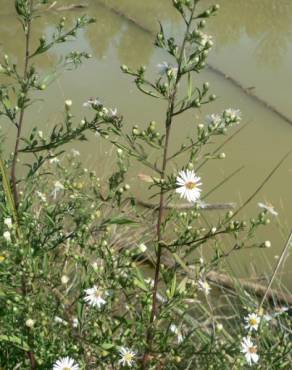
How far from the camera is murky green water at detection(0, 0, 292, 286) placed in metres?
3.95

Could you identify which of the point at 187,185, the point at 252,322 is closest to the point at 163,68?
the point at 187,185

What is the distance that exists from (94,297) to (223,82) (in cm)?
434

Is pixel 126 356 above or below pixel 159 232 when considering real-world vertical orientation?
below

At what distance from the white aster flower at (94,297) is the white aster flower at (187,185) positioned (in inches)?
11.8

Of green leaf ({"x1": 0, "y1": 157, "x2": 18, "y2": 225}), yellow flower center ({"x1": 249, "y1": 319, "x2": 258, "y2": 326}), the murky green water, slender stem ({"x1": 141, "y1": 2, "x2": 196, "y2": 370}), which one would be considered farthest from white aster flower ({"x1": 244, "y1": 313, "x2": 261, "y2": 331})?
the murky green water

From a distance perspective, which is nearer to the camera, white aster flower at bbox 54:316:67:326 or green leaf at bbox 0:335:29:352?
green leaf at bbox 0:335:29:352

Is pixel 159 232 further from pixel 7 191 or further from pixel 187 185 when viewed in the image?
pixel 7 191

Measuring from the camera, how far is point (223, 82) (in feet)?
17.7

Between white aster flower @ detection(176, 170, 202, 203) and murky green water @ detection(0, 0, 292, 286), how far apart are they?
1.41 meters

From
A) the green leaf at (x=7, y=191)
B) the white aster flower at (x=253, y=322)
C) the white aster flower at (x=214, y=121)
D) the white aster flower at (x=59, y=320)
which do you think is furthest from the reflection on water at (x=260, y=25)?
the green leaf at (x=7, y=191)

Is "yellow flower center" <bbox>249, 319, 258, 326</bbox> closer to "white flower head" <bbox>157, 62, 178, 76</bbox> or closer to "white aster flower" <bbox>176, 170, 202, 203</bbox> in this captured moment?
"white aster flower" <bbox>176, 170, 202, 203</bbox>

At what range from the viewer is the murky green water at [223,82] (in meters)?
3.95

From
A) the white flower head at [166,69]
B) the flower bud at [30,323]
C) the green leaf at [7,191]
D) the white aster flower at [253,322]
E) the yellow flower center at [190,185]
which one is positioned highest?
the white flower head at [166,69]

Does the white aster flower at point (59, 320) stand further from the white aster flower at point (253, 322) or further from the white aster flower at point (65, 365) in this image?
the white aster flower at point (253, 322)
